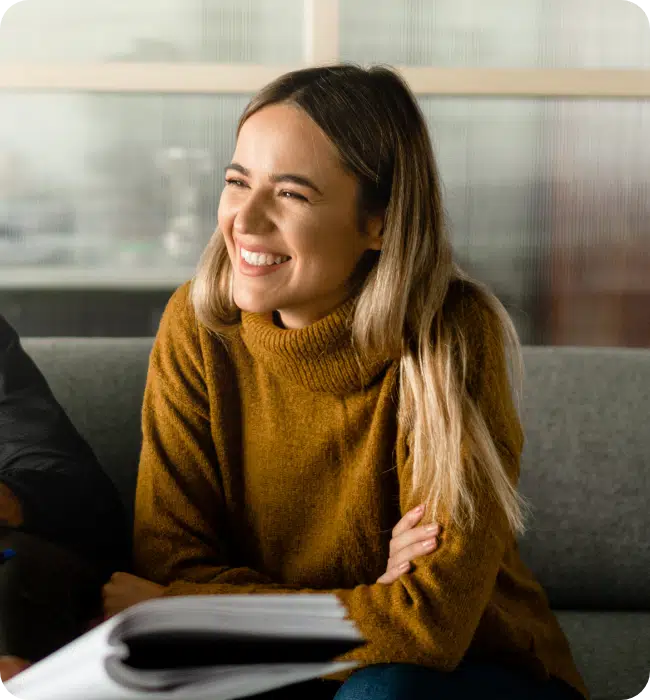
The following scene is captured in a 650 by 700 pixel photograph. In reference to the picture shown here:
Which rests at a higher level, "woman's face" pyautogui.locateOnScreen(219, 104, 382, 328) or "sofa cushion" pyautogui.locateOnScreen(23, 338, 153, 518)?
"woman's face" pyautogui.locateOnScreen(219, 104, 382, 328)

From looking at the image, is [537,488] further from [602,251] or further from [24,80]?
[24,80]

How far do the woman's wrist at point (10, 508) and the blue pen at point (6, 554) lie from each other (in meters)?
0.10

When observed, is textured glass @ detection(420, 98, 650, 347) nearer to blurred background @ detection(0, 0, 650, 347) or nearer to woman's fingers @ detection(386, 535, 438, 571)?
blurred background @ detection(0, 0, 650, 347)

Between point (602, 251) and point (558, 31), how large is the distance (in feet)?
1.40

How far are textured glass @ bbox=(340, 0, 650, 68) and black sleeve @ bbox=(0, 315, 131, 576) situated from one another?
0.86m

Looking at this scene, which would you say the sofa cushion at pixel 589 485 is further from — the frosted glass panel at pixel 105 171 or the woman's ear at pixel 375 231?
the frosted glass panel at pixel 105 171

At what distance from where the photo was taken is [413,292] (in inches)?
40.6

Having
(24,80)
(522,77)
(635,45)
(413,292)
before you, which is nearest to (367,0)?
(522,77)

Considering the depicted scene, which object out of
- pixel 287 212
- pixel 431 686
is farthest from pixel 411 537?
pixel 287 212

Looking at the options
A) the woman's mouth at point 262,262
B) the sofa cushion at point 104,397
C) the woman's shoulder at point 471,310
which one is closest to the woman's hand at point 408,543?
the woman's shoulder at point 471,310

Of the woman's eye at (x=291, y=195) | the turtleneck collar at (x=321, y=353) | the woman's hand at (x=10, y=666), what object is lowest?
the woman's hand at (x=10, y=666)

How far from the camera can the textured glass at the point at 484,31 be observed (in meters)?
1.60

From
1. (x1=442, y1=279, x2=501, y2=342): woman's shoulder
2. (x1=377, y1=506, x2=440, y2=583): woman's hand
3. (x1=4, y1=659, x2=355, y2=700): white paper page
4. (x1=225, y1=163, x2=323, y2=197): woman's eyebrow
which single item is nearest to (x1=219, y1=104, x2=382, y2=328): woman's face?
(x1=225, y1=163, x2=323, y2=197): woman's eyebrow

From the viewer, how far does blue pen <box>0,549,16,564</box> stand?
2.93 ft
